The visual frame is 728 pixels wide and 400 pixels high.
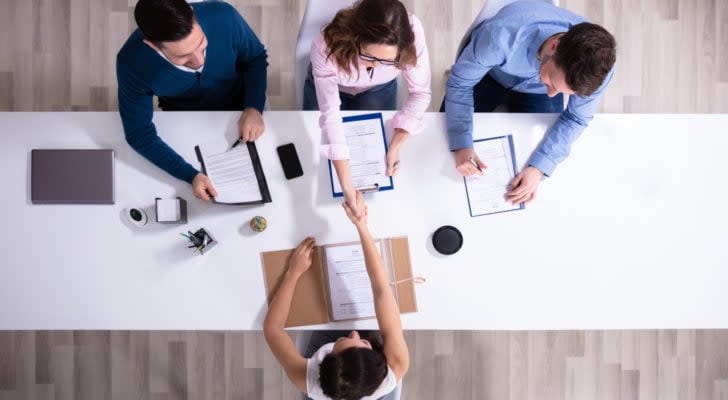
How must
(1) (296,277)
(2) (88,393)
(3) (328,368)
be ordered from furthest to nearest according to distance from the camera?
Answer: (2) (88,393), (1) (296,277), (3) (328,368)

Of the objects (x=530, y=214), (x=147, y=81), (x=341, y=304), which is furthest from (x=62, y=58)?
(x=530, y=214)

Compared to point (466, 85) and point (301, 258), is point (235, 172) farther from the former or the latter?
point (466, 85)

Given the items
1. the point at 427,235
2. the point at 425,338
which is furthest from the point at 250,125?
the point at 425,338

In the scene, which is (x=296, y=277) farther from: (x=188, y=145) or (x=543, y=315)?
(x=543, y=315)

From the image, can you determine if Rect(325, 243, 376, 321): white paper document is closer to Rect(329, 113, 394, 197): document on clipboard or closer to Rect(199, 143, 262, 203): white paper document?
Rect(329, 113, 394, 197): document on clipboard

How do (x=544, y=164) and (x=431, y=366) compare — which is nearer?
(x=544, y=164)

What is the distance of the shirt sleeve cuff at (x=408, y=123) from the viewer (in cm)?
153

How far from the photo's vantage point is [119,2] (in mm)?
2459

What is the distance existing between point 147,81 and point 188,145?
0.76ft

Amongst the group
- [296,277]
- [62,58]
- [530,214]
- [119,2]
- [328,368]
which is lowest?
[328,368]

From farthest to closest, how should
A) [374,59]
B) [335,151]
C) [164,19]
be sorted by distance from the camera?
[335,151]
[374,59]
[164,19]

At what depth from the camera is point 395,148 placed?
1548 millimetres

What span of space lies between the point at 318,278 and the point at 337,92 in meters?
0.61

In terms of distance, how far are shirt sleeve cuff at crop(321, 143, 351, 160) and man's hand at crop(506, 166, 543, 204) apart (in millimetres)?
551
